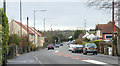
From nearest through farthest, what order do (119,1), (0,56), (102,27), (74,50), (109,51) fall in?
(0,56) < (119,1) < (109,51) < (74,50) < (102,27)

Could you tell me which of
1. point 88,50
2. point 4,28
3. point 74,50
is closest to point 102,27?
point 74,50

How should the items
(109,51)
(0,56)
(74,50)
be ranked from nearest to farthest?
(0,56) → (109,51) → (74,50)

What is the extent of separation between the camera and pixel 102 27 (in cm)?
7562

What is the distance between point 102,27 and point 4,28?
61.7 meters

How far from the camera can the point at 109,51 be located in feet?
97.3

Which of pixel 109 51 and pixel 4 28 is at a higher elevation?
pixel 4 28

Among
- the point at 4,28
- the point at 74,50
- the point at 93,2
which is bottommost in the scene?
the point at 74,50

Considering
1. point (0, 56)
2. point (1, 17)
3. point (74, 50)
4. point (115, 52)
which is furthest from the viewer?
point (74, 50)

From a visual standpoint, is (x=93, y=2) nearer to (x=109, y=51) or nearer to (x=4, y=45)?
(x=109, y=51)

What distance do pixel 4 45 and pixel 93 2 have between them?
37.7 feet

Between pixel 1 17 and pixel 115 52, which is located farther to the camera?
pixel 115 52

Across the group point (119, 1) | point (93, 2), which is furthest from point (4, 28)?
point (119, 1)

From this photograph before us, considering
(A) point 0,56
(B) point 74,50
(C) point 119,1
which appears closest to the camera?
(A) point 0,56

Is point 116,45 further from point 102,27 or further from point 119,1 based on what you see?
point 102,27
